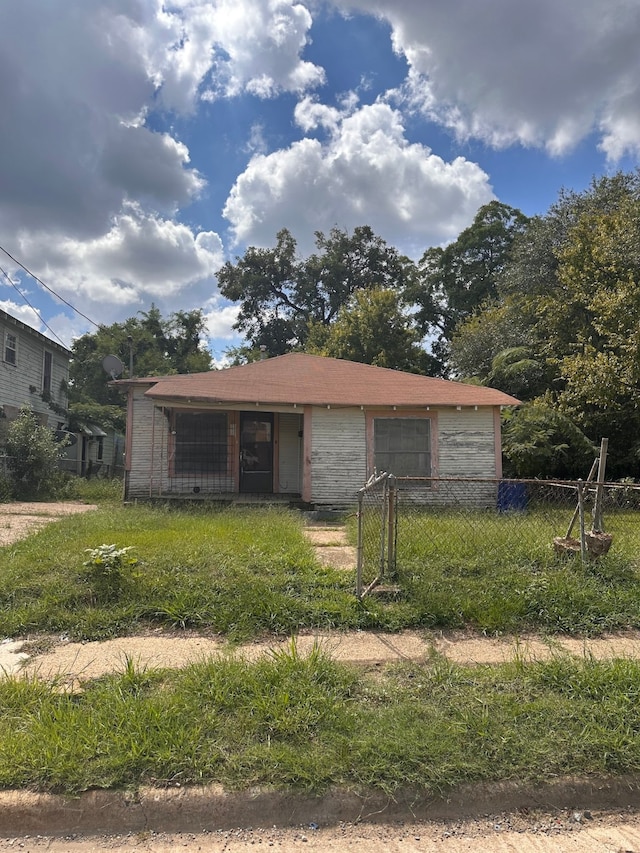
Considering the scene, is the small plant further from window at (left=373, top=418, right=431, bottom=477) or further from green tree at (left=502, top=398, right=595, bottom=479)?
green tree at (left=502, top=398, right=595, bottom=479)

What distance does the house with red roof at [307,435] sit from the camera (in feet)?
37.5

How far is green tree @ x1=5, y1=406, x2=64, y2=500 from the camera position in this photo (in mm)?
13719

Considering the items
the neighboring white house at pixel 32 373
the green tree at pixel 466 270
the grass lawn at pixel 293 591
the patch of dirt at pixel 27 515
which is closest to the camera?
the grass lawn at pixel 293 591

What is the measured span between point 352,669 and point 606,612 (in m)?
2.46

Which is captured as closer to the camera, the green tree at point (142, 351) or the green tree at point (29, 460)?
the green tree at point (29, 460)

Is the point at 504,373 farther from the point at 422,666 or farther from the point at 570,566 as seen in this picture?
the point at 422,666

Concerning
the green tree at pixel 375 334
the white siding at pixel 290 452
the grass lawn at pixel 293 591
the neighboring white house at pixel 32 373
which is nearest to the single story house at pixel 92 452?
the neighboring white house at pixel 32 373

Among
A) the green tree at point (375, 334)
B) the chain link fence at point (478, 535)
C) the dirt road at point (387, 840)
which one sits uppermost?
the green tree at point (375, 334)

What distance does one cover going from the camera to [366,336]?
24.8 meters

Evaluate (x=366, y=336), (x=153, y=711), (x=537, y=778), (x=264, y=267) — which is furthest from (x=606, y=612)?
(x=264, y=267)

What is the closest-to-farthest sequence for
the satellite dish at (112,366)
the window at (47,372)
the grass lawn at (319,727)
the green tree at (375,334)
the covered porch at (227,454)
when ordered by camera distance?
1. the grass lawn at (319,727)
2. the covered porch at (227,454)
3. the satellite dish at (112,366)
4. the window at (47,372)
5. the green tree at (375,334)

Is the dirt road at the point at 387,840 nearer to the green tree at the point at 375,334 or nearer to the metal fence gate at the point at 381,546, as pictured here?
the metal fence gate at the point at 381,546

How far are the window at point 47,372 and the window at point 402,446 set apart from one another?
13216 millimetres

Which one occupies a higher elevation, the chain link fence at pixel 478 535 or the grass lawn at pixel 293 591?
the chain link fence at pixel 478 535
